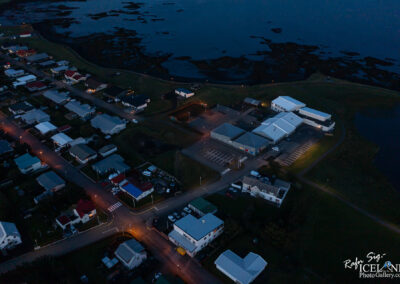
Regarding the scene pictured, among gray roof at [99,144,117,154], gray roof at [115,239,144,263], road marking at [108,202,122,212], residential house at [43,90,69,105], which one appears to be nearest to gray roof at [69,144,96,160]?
gray roof at [99,144,117,154]

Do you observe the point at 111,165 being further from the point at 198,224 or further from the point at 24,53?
the point at 24,53

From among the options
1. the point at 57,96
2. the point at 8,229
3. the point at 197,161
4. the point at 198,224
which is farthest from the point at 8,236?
the point at 57,96

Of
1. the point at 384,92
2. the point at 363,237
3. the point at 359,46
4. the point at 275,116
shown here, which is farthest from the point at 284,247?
the point at 359,46

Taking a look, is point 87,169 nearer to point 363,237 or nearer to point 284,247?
point 284,247

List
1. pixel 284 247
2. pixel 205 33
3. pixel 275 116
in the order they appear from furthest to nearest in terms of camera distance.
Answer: pixel 205 33, pixel 275 116, pixel 284 247

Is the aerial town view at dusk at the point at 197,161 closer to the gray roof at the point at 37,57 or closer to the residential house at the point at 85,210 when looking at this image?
the residential house at the point at 85,210

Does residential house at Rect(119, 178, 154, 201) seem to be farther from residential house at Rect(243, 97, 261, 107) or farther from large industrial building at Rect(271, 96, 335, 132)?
large industrial building at Rect(271, 96, 335, 132)

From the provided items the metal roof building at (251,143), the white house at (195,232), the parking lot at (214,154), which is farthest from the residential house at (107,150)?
the metal roof building at (251,143)

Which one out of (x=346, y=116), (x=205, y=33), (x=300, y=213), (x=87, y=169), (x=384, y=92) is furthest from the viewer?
(x=205, y=33)
